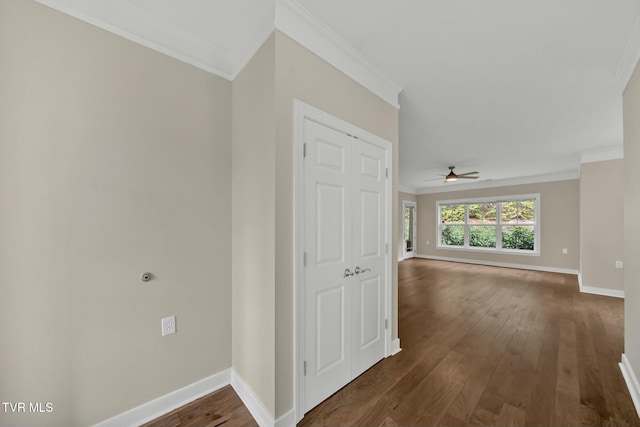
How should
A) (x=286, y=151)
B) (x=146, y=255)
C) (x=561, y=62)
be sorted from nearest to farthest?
(x=286, y=151), (x=146, y=255), (x=561, y=62)

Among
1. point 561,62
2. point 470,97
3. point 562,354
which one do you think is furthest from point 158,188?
point 562,354

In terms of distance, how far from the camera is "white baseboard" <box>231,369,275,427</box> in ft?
4.89

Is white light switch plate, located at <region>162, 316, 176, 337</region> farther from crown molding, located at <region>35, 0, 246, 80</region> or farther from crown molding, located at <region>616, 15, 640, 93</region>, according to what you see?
crown molding, located at <region>616, 15, 640, 93</region>

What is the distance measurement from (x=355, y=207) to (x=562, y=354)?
2565mm

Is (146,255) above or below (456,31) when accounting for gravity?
below

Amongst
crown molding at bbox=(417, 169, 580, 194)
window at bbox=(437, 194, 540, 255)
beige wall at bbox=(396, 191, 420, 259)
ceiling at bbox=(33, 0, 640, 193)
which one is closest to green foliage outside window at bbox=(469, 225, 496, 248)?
window at bbox=(437, 194, 540, 255)

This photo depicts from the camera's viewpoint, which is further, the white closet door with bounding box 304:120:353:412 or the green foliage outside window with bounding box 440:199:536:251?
the green foliage outside window with bounding box 440:199:536:251

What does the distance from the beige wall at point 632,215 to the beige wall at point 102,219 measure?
10.3 ft

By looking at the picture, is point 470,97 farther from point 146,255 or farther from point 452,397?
point 146,255

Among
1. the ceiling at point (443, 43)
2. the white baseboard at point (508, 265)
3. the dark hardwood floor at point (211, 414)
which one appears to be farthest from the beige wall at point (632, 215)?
the white baseboard at point (508, 265)

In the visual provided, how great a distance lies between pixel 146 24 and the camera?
5.15ft

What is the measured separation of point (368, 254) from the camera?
2068mm

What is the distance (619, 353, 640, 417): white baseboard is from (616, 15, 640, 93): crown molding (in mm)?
2342

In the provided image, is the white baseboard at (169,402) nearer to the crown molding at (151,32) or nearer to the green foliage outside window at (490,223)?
the crown molding at (151,32)
